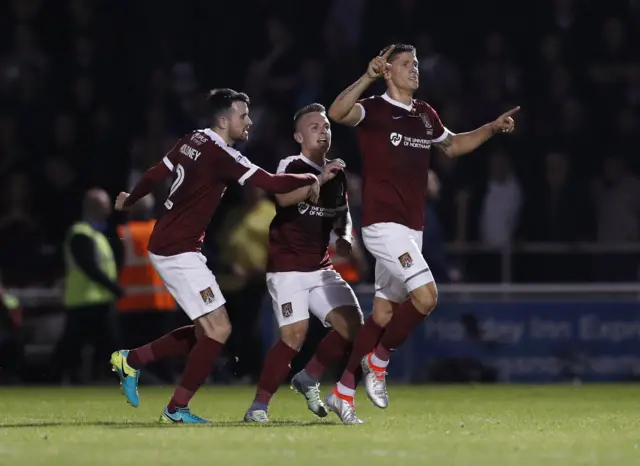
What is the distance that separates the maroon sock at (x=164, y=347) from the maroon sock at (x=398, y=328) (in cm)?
125

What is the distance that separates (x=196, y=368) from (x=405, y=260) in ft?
4.99

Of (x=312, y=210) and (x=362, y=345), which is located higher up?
(x=312, y=210)

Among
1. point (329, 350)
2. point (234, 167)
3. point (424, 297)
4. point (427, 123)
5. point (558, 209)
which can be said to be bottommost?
point (329, 350)

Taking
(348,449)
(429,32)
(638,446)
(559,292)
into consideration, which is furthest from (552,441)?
(429,32)

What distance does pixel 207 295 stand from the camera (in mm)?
10195

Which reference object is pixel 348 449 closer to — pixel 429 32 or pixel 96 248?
pixel 96 248

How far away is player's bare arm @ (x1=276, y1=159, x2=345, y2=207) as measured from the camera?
1008 cm

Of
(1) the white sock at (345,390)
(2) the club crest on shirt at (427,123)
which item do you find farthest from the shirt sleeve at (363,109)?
(1) the white sock at (345,390)

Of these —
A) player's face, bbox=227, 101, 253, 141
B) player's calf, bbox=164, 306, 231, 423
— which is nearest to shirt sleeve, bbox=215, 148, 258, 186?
player's face, bbox=227, 101, 253, 141

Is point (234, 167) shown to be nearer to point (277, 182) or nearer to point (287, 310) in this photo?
point (277, 182)

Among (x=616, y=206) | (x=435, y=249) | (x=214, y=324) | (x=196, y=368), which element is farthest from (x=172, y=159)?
(x=616, y=206)

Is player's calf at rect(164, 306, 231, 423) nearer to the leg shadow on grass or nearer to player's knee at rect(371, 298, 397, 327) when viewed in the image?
the leg shadow on grass

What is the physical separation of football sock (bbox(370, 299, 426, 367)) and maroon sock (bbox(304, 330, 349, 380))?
27cm

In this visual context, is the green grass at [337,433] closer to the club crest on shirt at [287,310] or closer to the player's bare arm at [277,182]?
the club crest on shirt at [287,310]
